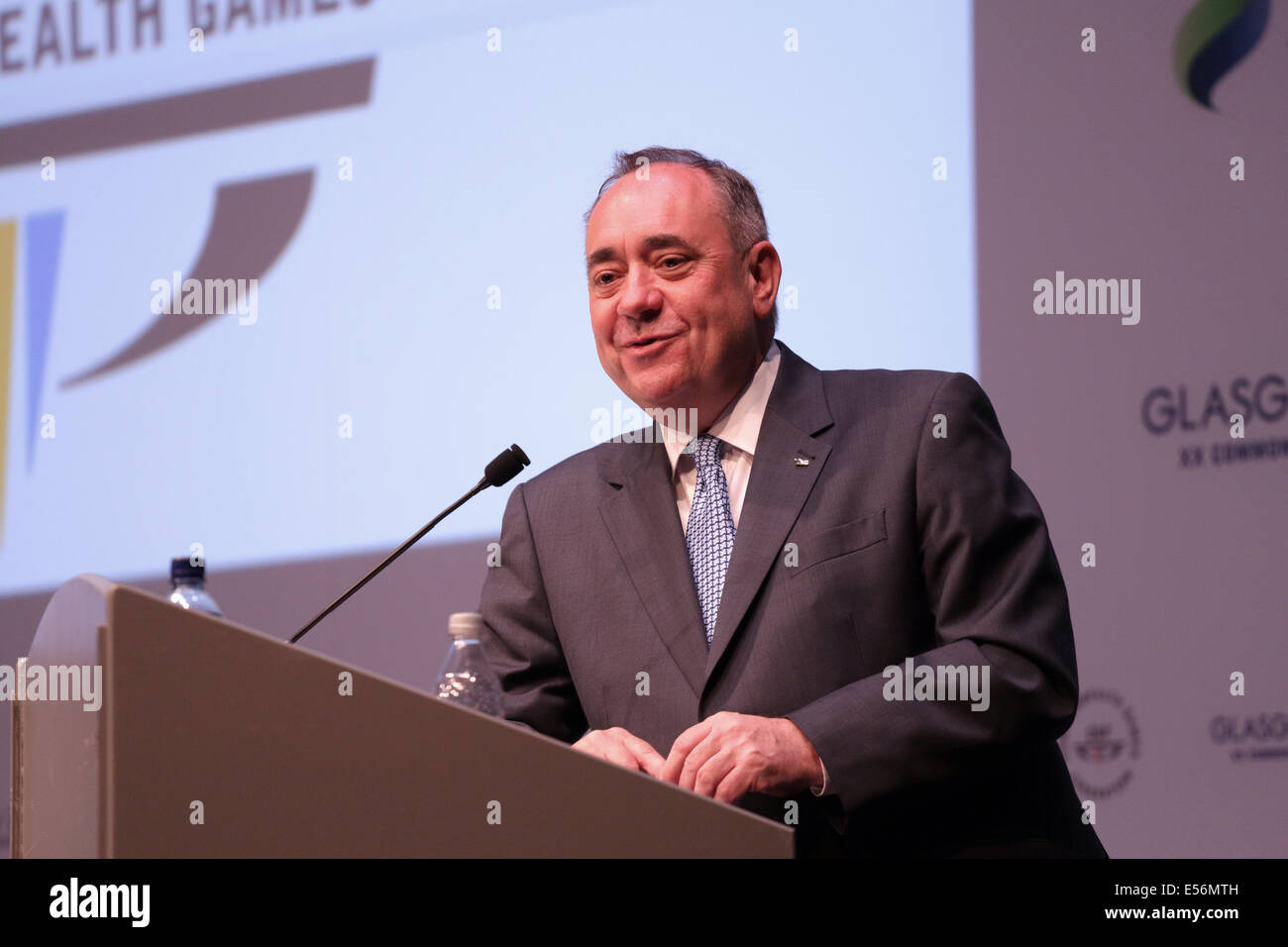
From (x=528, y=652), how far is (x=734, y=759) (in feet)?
2.54

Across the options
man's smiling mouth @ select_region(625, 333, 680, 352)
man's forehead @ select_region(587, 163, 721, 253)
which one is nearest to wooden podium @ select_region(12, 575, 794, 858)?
man's smiling mouth @ select_region(625, 333, 680, 352)

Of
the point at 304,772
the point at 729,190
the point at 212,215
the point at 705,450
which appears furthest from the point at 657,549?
the point at 212,215

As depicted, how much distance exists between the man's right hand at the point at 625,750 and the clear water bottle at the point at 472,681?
0.56 m

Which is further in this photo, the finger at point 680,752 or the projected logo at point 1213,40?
the projected logo at point 1213,40

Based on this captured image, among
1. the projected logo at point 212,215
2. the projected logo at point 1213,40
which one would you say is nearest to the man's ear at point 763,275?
the projected logo at point 1213,40

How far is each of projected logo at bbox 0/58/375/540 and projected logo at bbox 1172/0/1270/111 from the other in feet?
7.32

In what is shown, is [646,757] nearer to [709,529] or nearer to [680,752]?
[680,752]

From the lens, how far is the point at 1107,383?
3238 millimetres

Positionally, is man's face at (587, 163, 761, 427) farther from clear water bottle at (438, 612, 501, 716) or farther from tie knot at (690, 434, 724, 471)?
clear water bottle at (438, 612, 501, 716)

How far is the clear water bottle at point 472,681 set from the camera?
254cm

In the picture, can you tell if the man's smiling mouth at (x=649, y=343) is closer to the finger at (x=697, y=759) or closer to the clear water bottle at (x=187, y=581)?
the finger at (x=697, y=759)

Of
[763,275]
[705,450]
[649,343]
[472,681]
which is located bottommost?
[472,681]

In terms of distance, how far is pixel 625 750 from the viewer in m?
1.91
